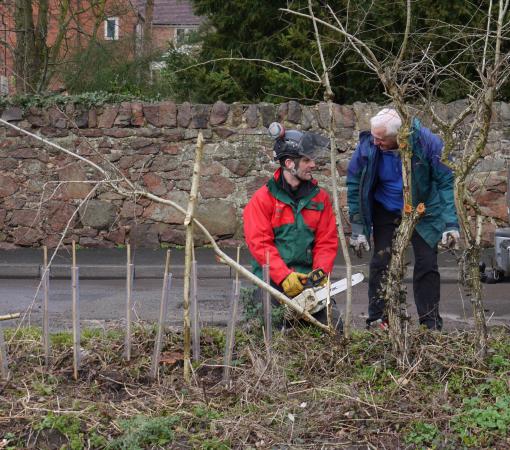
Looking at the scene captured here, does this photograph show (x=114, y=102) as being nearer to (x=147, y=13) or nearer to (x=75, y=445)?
(x=75, y=445)

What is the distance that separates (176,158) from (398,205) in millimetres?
6804

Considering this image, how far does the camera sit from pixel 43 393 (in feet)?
15.0

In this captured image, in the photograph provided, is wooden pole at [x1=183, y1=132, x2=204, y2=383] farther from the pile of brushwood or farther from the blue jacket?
the blue jacket

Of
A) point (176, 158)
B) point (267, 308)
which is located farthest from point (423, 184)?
point (176, 158)

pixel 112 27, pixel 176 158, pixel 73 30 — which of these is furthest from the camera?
pixel 112 27

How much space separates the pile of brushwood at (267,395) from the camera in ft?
13.3

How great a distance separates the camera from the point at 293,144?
5.86 metres

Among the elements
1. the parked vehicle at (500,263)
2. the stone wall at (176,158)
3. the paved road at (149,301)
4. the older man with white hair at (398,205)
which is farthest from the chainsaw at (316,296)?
the stone wall at (176,158)

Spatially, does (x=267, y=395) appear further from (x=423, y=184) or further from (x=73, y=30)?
(x=73, y=30)

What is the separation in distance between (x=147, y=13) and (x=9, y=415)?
22.5 metres

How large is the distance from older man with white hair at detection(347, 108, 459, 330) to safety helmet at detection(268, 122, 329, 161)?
0.43 metres

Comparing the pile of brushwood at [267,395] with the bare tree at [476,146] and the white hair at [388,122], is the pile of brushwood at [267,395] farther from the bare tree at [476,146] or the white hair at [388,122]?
the white hair at [388,122]

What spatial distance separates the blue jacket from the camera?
20.1ft

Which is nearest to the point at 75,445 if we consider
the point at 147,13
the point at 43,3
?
the point at 43,3
